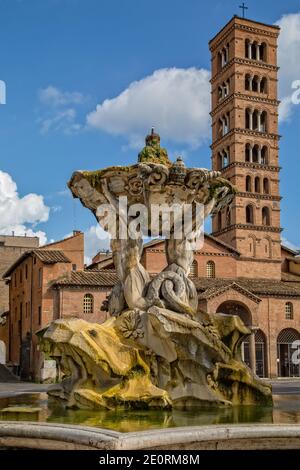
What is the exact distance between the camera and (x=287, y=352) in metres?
51.5

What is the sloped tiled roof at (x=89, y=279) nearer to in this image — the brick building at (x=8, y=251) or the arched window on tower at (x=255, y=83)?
the brick building at (x=8, y=251)

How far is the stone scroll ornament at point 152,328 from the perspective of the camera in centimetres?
1015

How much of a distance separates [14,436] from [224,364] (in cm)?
468

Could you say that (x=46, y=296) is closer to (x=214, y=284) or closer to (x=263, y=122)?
(x=214, y=284)

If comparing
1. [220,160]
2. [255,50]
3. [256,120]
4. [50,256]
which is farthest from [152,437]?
[255,50]

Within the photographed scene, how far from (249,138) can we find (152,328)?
2239 inches

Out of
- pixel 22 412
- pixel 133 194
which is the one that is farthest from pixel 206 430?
pixel 133 194

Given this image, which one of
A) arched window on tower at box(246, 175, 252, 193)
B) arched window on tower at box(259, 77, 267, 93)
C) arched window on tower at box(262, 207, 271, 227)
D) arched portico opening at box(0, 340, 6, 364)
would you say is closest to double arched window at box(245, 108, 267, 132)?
arched window on tower at box(259, 77, 267, 93)

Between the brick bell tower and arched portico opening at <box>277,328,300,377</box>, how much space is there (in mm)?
9549

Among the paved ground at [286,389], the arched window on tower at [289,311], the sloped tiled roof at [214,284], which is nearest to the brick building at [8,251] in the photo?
the sloped tiled roof at [214,284]

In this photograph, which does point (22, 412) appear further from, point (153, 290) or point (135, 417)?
point (153, 290)

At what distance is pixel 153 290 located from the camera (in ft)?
37.7

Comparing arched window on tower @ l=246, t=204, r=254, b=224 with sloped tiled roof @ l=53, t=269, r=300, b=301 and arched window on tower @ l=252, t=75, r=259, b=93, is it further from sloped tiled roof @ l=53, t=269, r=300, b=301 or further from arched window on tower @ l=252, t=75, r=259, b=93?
arched window on tower @ l=252, t=75, r=259, b=93

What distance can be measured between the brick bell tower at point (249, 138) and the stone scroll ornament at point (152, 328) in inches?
1920
